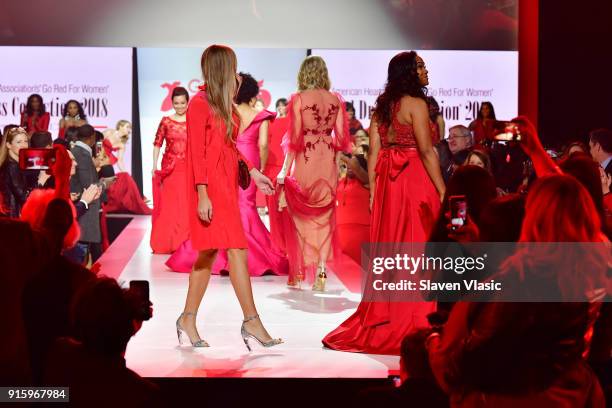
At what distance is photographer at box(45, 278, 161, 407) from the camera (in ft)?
8.16

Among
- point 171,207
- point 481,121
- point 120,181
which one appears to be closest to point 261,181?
point 171,207

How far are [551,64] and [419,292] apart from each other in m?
6.26

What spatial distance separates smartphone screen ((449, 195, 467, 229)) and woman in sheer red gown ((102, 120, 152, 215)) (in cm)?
907

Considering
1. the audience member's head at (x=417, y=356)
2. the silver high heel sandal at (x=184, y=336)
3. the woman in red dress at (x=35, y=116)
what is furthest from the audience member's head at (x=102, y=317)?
the woman in red dress at (x=35, y=116)

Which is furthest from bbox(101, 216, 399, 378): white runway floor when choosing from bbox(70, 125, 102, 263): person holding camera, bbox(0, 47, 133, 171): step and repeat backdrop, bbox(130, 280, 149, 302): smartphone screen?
bbox(0, 47, 133, 171): step and repeat backdrop

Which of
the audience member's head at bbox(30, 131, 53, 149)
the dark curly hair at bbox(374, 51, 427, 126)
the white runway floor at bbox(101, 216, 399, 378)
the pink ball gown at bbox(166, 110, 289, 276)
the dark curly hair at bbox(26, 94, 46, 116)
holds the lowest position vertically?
the white runway floor at bbox(101, 216, 399, 378)

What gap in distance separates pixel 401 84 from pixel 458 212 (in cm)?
159

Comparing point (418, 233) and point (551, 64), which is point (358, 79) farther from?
point (418, 233)

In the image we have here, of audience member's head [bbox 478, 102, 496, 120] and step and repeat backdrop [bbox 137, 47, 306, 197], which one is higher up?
step and repeat backdrop [bbox 137, 47, 306, 197]

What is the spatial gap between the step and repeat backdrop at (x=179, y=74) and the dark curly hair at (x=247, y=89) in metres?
5.48

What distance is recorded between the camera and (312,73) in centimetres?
618

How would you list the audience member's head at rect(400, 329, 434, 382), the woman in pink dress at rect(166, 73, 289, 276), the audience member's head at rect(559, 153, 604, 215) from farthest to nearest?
A: the woman in pink dress at rect(166, 73, 289, 276) < the audience member's head at rect(559, 153, 604, 215) < the audience member's head at rect(400, 329, 434, 382)

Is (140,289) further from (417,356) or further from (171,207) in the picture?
(171,207)

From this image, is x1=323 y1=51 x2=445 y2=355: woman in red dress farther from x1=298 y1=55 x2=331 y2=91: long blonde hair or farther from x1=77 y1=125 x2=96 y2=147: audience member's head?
x1=77 y1=125 x2=96 y2=147: audience member's head
